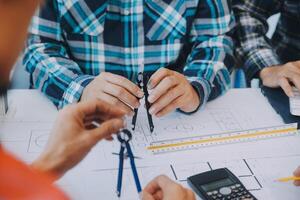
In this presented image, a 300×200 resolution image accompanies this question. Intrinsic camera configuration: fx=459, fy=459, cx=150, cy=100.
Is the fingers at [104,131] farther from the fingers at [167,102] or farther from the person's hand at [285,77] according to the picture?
the person's hand at [285,77]

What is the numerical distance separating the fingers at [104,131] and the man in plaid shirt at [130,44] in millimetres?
441

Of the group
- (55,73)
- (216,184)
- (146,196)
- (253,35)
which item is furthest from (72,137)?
(253,35)

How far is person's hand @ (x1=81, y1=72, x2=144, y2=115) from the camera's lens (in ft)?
3.49

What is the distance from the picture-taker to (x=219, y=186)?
895 mm

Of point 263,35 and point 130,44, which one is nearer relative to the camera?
point 130,44

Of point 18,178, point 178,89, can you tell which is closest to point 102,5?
point 178,89

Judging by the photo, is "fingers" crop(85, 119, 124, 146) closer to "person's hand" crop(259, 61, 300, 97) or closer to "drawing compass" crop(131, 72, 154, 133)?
"drawing compass" crop(131, 72, 154, 133)

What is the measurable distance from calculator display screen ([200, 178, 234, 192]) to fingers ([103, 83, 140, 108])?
0.91 feet

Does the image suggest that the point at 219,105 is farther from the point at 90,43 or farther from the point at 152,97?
the point at 90,43

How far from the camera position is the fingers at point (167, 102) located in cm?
109

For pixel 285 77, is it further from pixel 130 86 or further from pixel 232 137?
pixel 130 86

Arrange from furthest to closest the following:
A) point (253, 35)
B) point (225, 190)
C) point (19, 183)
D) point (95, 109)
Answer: point (253, 35) → point (225, 190) → point (95, 109) → point (19, 183)

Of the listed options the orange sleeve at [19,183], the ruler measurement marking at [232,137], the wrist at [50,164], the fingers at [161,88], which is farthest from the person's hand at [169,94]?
the orange sleeve at [19,183]

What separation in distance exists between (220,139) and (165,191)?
1.00 feet
